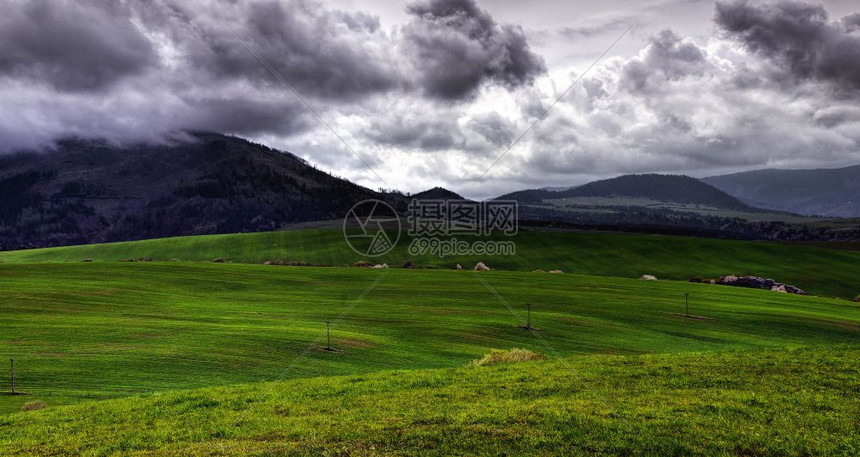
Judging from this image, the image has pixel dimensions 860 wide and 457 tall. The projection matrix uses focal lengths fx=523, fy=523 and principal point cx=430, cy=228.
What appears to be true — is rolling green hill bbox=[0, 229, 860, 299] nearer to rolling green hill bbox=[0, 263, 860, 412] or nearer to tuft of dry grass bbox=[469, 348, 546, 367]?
rolling green hill bbox=[0, 263, 860, 412]

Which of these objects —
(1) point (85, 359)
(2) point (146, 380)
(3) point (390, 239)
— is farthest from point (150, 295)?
(3) point (390, 239)

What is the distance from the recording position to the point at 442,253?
127250mm

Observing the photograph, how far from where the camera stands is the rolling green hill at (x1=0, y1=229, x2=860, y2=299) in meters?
116

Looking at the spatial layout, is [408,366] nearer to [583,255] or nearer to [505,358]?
[505,358]

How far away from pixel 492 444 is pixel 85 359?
97.6 ft

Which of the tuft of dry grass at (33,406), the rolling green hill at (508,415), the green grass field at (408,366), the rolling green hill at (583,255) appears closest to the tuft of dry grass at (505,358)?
the green grass field at (408,366)

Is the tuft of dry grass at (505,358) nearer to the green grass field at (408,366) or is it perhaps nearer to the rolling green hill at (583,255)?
the green grass field at (408,366)

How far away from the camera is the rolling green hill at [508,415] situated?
45.7 feet

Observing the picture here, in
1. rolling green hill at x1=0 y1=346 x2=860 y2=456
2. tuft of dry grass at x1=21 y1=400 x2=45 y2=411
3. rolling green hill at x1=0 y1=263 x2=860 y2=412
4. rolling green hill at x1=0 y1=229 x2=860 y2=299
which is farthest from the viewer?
rolling green hill at x1=0 y1=229 x2=860 y2=299

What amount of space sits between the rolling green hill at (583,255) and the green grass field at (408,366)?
33.2m

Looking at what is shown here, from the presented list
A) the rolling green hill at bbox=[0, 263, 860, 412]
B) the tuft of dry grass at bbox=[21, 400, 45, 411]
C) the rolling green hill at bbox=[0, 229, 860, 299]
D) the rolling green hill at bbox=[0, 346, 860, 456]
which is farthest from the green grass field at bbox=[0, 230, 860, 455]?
the rolling green hill at bbox=[0, 229, 860, 299]

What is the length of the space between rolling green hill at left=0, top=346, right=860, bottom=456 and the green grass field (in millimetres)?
97

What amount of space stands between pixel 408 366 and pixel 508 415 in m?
18.3

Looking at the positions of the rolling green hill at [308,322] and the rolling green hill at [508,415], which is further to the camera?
the rolling green hill at [308,322]
